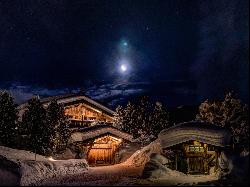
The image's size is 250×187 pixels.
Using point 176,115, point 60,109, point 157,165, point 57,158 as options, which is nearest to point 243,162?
point 157,165

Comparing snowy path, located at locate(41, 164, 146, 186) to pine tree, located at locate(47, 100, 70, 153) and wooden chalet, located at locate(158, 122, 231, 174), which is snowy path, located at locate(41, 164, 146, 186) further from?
pine tree, located at locate(47, 100, 70, 153)

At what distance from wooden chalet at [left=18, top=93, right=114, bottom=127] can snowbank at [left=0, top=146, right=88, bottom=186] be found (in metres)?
13.1

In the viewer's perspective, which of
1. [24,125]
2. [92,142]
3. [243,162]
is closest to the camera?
[243,162]

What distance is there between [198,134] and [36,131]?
14877mm

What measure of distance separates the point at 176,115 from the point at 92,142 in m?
41.5

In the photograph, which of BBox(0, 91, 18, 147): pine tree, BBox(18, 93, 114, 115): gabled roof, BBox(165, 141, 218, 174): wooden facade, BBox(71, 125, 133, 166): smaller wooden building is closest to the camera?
BBox(165, 141, 218, 174): wooden facade

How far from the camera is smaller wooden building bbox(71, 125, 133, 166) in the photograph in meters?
33.6

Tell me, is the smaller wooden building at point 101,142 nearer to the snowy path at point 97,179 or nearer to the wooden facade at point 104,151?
the wooden facade at point 104,151

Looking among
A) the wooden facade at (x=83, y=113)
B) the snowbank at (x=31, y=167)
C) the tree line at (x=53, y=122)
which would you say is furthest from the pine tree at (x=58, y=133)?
the wooden facade at (x=83, y=113)

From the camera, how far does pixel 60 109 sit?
1432 inches

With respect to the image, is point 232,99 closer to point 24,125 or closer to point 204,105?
point 204,105

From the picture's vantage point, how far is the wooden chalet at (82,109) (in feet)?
144

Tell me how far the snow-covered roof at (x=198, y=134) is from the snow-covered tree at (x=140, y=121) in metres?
21.5

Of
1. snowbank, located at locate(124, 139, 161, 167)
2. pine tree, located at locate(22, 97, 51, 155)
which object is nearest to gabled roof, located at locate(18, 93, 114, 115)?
pine tree, located at locate(22, 97, 51, 155)
